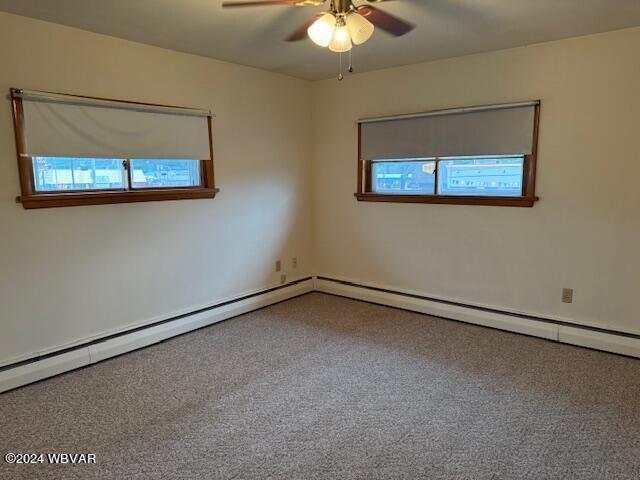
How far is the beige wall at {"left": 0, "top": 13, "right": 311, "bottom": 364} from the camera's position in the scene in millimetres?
2781

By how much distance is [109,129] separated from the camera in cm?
312

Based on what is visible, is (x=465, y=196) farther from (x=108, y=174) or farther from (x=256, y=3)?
(x=108, y=174)

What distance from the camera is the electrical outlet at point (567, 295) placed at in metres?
3.41

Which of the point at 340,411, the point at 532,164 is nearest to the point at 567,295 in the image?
the point at 532,164

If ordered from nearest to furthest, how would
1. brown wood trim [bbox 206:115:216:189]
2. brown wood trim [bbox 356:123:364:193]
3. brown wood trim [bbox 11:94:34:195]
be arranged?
1. brown wood trim [bbox 11:94:34:195]
2. brown wood trim [bbox 206:115:216:189]
3. brown wood trim [bbox 356:123:364:193]

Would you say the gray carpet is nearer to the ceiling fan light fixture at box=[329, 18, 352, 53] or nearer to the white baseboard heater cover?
the white baseboard heater cover

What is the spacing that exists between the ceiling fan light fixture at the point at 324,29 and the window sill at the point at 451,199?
2120mm

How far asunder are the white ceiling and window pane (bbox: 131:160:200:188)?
0.91m

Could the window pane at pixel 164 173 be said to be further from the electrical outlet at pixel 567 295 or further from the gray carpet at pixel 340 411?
the electrical outlet at pixel 567 295

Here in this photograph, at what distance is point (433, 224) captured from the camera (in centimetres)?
406

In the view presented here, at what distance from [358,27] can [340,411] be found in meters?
2.11

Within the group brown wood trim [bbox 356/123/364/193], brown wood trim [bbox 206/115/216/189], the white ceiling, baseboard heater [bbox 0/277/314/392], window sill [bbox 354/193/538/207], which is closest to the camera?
the white ceiling

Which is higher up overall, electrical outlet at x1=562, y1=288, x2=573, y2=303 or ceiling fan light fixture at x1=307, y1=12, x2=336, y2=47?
ceiling fan light fixture at x1=307, y1=12, x2=336, y2=47

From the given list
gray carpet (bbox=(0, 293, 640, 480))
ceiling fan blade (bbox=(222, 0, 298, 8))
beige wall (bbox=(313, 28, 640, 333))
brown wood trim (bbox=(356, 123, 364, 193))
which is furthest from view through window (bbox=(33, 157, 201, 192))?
beige wall (bbox=(313, 28, 640, 333))
